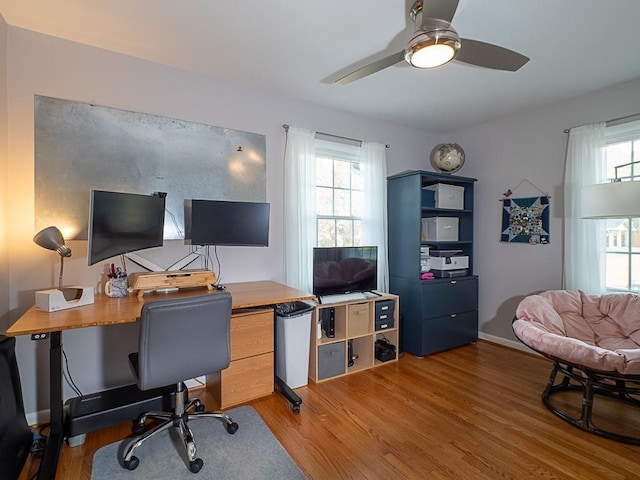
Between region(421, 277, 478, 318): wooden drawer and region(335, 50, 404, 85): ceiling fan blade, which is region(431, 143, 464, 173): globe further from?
region(335, 50, 404, 85): ceiling fan blade

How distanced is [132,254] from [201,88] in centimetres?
141

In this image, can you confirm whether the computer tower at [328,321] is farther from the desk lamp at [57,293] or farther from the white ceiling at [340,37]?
the white ceiling at [340,37]

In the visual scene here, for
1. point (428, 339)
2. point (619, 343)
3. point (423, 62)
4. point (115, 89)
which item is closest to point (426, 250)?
point (428, 339)

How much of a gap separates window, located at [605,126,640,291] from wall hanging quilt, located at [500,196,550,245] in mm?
492

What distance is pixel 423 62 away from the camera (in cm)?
171

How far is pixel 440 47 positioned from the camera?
1571 millimetres

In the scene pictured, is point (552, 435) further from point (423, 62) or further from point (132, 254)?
point (132, 254)

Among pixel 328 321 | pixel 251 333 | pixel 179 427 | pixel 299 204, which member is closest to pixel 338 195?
pixel 299 204

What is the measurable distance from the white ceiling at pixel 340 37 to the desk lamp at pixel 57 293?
1291mm

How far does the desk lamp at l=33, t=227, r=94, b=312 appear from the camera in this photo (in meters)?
1.72

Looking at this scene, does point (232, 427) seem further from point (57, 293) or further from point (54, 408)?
point (57, 293)

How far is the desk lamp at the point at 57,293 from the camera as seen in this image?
5.64 ft

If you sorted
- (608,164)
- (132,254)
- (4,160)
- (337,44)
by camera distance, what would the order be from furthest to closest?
(608,164)
(132,254)
(337,44)
(4,160)

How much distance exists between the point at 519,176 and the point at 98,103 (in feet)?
12.7
